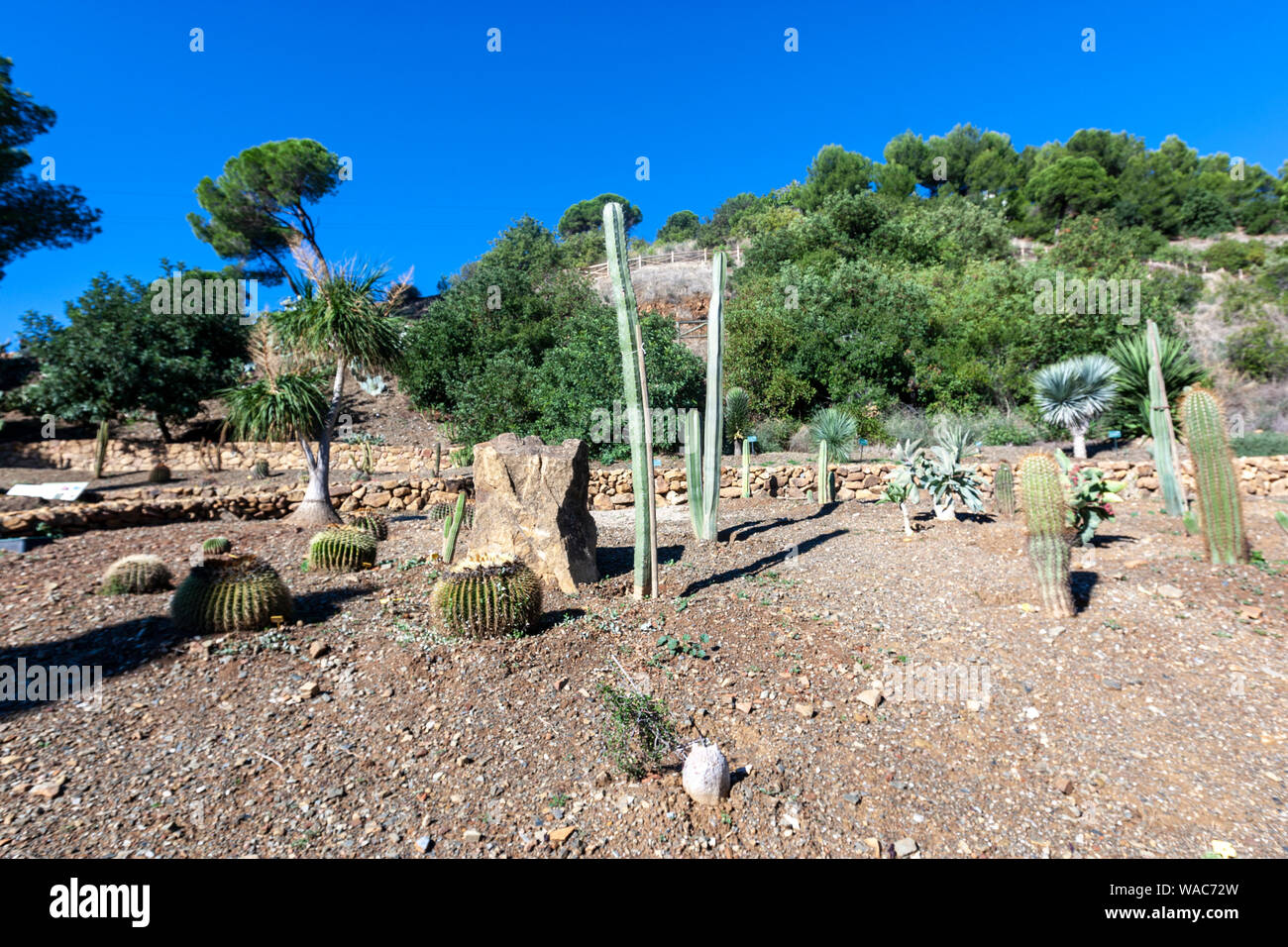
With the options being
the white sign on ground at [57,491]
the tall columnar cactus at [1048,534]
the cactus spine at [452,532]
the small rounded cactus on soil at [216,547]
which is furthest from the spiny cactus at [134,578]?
the tall columnar cactus at [1048,534]

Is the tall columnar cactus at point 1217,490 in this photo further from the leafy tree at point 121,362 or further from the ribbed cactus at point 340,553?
the leafy tree at point 121,362

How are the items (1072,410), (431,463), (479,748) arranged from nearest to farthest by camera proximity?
(479,748) → (1072,410) → (431,463)

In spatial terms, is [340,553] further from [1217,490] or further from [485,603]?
[1217,490]

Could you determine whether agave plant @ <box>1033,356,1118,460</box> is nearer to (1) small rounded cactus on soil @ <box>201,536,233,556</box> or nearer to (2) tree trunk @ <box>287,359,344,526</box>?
(2) tree trunk @ <box>287,359,344,526</box>

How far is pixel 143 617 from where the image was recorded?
18.2 ft

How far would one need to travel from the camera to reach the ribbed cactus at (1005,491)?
28.7 feet

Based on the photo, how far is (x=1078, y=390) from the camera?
12727 millimetres

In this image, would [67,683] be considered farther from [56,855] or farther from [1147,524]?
[1147,524]

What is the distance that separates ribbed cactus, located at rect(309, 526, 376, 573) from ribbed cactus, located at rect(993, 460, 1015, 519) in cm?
827

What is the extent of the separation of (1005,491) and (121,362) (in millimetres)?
22389

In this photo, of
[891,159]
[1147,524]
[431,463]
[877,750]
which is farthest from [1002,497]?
[891,159]

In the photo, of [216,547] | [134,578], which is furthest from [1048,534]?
[216,547]

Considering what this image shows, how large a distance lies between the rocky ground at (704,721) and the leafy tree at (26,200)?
1566 centimetres

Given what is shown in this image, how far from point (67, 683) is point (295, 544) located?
12.1 ft
